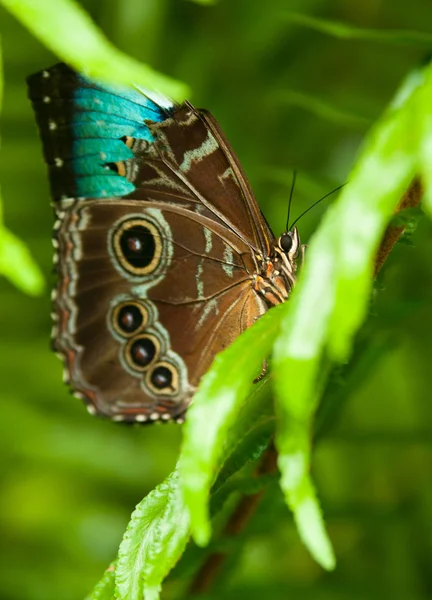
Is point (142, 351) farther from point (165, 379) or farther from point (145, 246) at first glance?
point (145, 246)

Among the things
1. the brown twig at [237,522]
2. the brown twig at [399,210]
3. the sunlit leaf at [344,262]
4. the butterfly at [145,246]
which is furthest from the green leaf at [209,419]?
the butterfly at [145,246]

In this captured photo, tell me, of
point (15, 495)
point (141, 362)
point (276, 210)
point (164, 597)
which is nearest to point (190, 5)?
point (276, 210)

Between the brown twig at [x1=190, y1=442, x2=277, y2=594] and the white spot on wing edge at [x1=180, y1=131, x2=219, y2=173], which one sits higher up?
the white spot on wing edge at [x1=180, y1=131, x2=219, y2=173]

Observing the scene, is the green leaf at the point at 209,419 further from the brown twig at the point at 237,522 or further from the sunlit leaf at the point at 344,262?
the brown twig at the point at 237,522

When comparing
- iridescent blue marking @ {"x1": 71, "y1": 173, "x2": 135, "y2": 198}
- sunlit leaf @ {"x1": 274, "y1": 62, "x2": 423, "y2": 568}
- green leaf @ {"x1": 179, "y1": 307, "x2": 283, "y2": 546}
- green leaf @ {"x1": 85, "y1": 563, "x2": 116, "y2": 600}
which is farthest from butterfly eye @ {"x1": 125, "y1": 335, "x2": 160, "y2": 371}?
sunlit leaf @ {"x1": 274, "y1": 62, "x2": 423, "y2": 568}

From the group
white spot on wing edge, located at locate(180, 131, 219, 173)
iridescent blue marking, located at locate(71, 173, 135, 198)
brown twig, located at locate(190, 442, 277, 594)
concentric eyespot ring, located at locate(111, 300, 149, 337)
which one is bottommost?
brown twig, located at locate(190, 442, 277, 594)

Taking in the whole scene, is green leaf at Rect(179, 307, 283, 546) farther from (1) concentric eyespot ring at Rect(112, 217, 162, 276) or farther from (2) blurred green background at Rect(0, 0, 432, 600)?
(2) blurred green background at Rect(0, 0, 432, 600)
